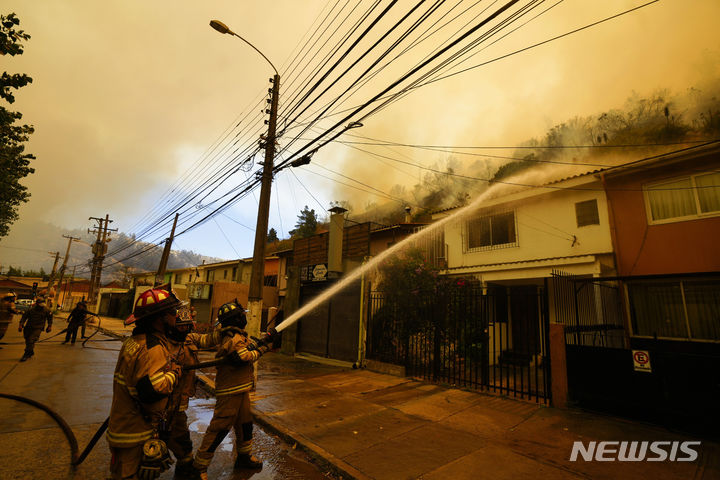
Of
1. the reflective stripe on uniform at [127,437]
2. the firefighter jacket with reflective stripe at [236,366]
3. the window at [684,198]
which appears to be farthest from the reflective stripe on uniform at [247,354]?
the window at [684,198]

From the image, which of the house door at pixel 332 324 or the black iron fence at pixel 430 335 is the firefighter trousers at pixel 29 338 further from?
the black iron fence at pixel 430 335

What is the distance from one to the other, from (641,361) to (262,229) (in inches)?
335

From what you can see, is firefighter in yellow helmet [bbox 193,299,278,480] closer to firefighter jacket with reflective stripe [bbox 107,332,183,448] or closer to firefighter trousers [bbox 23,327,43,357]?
firefighter jacket with reflective stripe [bbox 107,332,183,448]

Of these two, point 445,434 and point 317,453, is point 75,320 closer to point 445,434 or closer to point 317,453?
point 317,453

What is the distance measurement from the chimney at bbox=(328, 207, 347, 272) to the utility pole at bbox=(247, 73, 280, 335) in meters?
4.78

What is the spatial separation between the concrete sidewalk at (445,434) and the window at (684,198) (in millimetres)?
7685

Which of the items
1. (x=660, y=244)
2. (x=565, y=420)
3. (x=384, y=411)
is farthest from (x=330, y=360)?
(x=660, y=244)

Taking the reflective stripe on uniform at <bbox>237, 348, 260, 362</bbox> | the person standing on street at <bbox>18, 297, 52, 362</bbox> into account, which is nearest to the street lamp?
the reflective stripe on uniform at <bbox>237, 348, 260, 362</bbox>

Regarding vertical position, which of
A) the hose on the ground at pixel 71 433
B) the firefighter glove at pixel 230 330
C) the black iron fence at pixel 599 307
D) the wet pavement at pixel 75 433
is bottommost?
the wet pavement at pixel 75 433

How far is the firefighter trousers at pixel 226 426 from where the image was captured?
373cm

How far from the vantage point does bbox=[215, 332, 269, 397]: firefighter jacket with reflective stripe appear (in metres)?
3.98

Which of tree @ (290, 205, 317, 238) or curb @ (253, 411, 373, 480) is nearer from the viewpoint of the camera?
curb @ (253, 411, 373, 480)

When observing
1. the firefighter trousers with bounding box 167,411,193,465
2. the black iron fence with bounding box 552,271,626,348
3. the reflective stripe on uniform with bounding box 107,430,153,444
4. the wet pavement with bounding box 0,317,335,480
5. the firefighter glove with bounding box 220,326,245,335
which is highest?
the black iron fence with bounding box 552,271,626,348

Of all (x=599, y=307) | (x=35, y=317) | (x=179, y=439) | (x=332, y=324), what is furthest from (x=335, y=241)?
(x=179, y=439)
